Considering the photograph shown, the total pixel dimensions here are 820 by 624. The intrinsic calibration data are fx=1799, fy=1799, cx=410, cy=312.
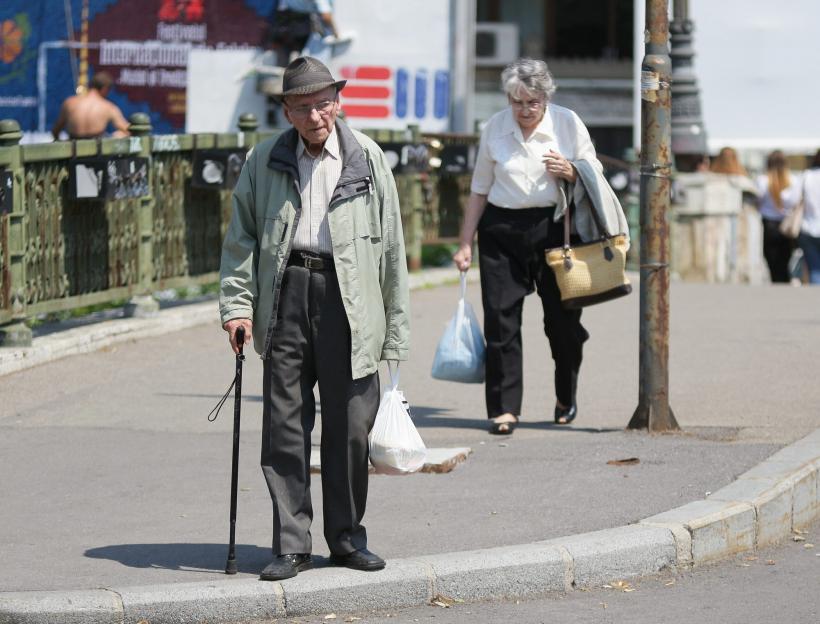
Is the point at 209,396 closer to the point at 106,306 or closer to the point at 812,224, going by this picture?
the point at 106,306

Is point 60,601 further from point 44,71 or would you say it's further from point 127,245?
point 44,71

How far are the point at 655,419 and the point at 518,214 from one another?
1192 mm

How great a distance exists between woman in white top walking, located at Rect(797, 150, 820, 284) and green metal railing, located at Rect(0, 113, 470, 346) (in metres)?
6.20

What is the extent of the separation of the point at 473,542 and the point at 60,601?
1591 mm

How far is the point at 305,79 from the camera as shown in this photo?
591 centimetres

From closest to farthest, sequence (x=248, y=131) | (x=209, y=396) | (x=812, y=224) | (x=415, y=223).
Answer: (x=209, y=396) < (x=248, y=131) < (x=415, y=223) < (x=812, y=224)

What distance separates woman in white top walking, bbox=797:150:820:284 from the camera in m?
17.6

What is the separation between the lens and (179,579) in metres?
6.11

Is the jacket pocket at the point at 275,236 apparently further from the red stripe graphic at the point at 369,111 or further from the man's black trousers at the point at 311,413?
the red stripe graphic at the point at 369,111

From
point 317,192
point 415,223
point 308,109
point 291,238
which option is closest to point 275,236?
point 291,238

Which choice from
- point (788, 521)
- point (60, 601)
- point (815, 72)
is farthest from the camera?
point (815, 72)

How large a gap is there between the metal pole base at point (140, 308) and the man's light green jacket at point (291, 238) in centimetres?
634

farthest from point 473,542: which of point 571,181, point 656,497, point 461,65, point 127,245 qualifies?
point 461,65

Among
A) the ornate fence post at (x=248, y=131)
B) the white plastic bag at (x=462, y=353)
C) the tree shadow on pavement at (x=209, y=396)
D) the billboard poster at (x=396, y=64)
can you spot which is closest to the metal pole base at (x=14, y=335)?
Result: the tree shadow on pavement at (x=209, y=396)
